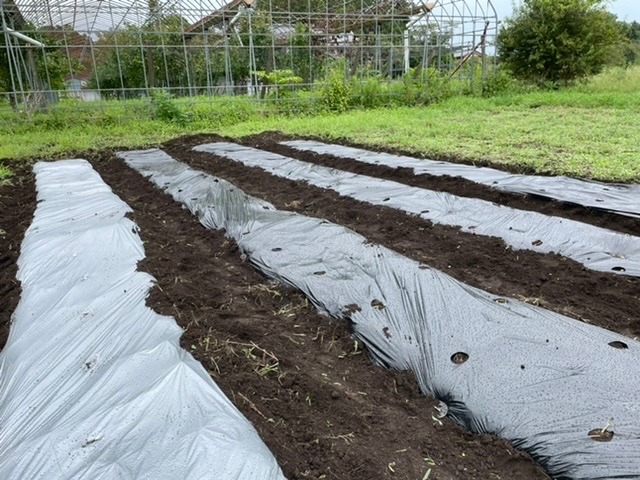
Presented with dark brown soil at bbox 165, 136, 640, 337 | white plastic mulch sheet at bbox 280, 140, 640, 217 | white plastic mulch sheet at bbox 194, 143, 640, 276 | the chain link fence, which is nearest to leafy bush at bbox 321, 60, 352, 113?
the chain link fence

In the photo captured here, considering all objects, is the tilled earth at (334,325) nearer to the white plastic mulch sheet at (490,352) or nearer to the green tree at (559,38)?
the white plastic mulch sheet at (490,352)

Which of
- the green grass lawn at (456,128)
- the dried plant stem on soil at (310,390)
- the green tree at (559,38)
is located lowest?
the dried plant stem on soil at (310,390)

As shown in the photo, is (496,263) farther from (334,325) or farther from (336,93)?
(336,93)

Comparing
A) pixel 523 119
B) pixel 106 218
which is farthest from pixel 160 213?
pixel 523 119

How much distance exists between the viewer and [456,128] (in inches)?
363

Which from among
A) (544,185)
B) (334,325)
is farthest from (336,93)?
(334,325)

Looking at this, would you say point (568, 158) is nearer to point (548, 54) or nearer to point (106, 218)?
point (106, 218)

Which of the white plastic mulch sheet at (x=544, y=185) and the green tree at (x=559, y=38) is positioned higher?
the green tree at (x=559, y=38)

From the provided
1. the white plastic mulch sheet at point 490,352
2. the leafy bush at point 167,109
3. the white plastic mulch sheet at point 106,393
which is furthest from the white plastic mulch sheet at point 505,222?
the leafy bush at point 167,109

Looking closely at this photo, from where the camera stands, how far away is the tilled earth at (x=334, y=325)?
188 cm

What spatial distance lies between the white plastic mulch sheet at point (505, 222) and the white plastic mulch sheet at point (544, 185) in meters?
0.60

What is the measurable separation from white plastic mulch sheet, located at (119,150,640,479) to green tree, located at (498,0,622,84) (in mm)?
12641

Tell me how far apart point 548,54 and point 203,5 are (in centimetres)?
910

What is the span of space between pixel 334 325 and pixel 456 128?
7.26 m
